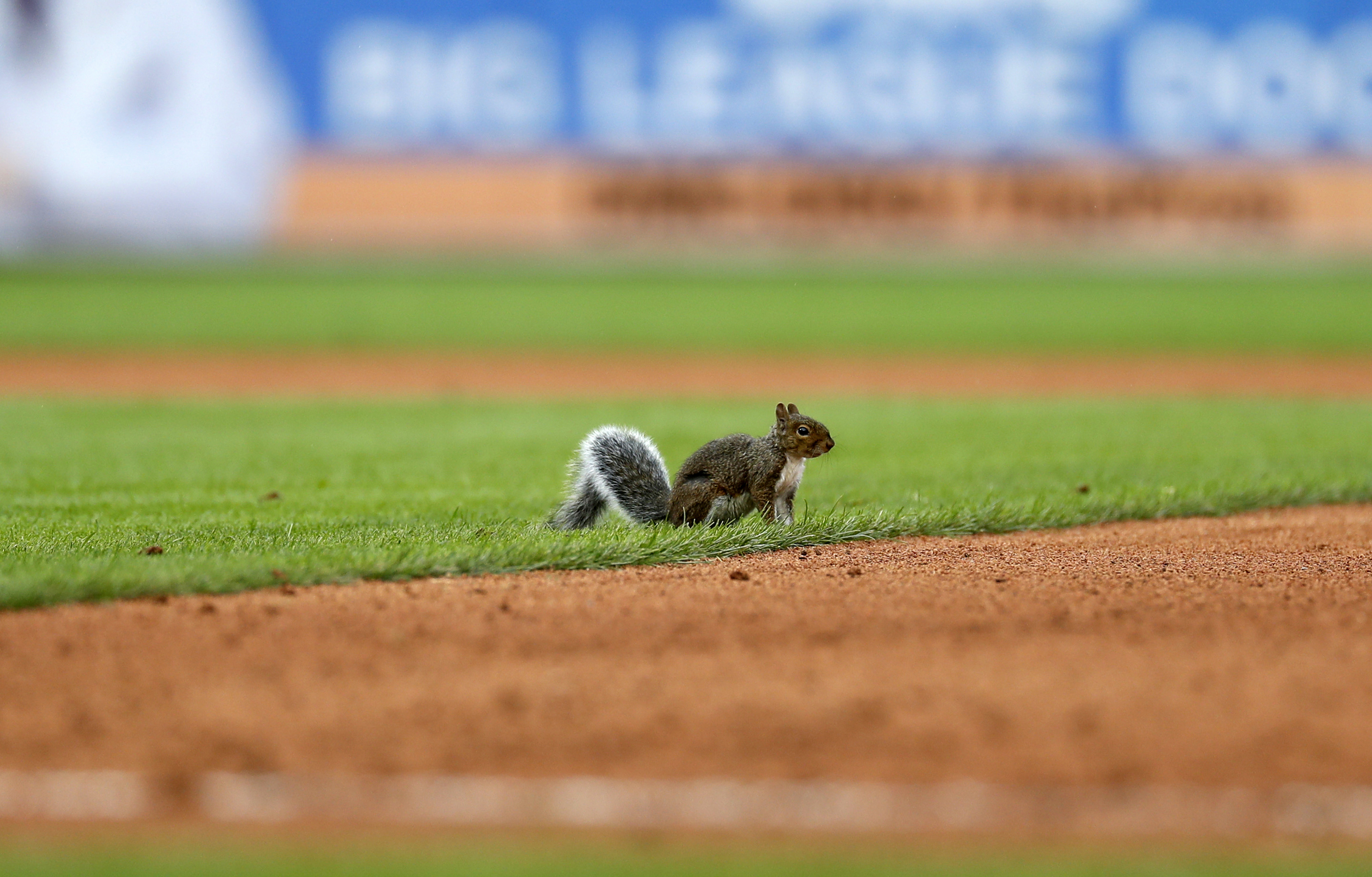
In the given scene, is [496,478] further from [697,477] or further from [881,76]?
[881,76]

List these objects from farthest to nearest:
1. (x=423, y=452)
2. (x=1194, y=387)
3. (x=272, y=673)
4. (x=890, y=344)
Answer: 1. (x=890, y=344)
2. (x=1194, y=387)
3. (x=423, y=452)
4. (x=272, y=673)

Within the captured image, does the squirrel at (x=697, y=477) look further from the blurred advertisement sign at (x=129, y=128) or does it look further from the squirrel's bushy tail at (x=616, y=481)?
the blurred advertisement sign at (x=129, y=128)

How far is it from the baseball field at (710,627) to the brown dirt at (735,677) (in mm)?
18

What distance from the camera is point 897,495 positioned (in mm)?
8578

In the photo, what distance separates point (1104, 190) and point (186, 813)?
34.1 metres

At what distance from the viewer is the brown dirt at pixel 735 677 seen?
3.87m

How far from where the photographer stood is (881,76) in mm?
35781

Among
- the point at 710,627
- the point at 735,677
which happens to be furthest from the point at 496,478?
the point at 735,677

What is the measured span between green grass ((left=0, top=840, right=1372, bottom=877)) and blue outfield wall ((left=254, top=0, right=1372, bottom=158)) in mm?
33066

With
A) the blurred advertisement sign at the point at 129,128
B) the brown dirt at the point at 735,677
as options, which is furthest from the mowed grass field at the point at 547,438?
the blurred advertisement sign at the point at 129,128

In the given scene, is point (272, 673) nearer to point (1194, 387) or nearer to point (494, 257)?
point (1194, 387)

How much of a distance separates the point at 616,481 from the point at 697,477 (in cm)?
39

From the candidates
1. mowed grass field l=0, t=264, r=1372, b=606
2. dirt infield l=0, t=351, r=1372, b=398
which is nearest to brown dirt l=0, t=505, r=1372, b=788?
mowed grass field l=0, t=264, r=1372, b=606

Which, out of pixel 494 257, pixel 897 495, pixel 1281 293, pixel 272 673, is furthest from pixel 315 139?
pixel 272 673
